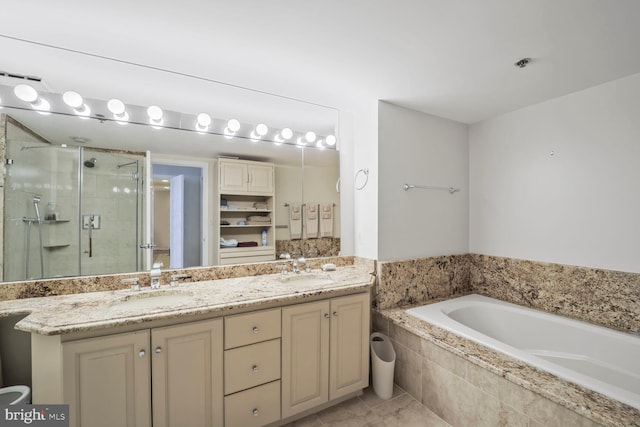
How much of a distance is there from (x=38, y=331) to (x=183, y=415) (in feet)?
2.47

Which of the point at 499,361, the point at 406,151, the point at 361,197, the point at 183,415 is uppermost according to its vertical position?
the point at 406,151

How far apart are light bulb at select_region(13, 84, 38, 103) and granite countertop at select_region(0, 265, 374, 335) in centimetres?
115

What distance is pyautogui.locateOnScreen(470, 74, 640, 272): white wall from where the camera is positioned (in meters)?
1.77

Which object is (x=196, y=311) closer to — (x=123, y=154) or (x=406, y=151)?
(x=123, y=154)

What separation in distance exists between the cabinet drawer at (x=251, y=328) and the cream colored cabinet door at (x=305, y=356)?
6 cm

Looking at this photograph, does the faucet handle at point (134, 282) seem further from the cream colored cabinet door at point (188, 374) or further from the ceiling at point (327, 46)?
the ceiling at point (327, 46)

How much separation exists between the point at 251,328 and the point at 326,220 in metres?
1.19

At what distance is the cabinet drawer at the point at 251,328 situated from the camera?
143 cm

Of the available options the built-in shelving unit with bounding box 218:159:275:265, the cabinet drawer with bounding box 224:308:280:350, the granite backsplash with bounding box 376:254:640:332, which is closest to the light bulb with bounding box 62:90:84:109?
the built-in shelving unit with bounding box 218:159:275:265

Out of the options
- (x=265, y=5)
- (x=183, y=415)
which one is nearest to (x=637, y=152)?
(x=265, y=5)

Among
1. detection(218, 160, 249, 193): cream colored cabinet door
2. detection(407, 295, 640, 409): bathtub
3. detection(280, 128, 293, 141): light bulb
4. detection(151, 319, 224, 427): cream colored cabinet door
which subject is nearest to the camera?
detection(151, 319, 224, 427): cream colored cabinet door

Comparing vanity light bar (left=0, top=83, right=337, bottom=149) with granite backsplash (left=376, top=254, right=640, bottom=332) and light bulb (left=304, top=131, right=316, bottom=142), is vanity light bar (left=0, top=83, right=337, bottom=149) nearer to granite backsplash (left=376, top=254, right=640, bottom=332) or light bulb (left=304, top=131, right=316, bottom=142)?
light bulb (left=304, top=131, right=316, bottom=142)

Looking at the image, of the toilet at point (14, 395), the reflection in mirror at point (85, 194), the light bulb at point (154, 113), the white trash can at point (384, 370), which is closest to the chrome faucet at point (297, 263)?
the reflection in mirror at point (85, 194)

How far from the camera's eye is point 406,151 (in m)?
2.30
